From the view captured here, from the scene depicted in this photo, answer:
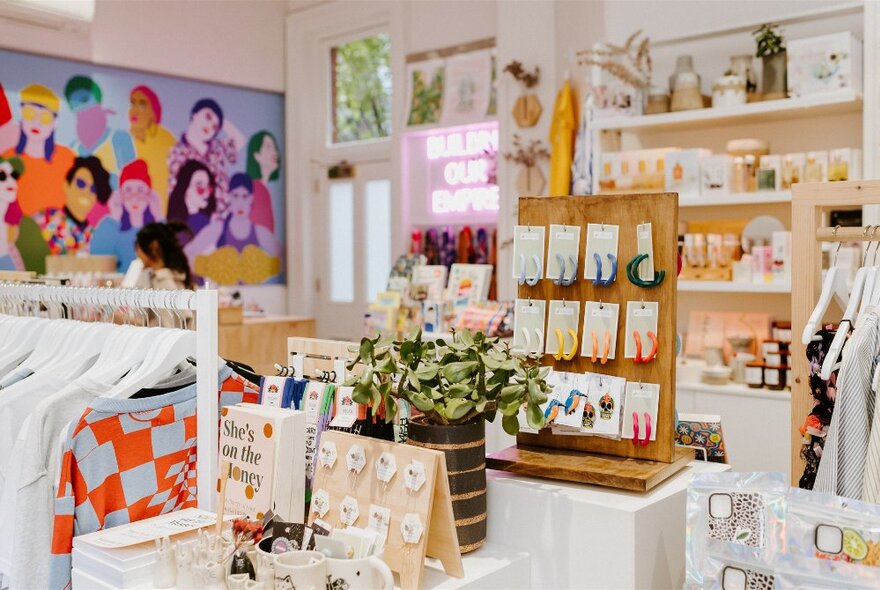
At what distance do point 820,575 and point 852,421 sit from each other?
44 centimetres

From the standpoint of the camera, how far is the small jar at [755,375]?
3.85 meters

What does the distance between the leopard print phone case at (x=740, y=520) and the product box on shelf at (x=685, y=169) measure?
2831 mm

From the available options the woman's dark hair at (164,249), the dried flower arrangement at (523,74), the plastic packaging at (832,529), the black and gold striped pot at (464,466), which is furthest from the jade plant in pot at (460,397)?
the dried flower arrangement at (523,74)

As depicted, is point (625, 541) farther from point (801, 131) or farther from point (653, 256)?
point (801, 131)

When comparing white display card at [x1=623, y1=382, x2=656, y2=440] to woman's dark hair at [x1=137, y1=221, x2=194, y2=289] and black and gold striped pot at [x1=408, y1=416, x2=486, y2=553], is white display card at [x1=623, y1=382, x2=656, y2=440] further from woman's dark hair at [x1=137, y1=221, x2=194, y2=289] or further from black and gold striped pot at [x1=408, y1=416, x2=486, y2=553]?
woman's dark hair at [x1=137, y1=221, x2=194, y2=289]

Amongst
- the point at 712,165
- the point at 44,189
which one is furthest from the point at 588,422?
the point at 44,189

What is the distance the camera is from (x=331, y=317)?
751cm

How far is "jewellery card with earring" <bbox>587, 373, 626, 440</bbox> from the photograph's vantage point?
6.41 feet

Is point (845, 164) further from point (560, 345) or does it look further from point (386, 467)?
point (386, 467)

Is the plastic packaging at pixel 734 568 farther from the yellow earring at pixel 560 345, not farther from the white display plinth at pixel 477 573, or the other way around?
the yellow earring at pixel 560 345

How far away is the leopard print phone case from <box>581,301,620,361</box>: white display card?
515 mm

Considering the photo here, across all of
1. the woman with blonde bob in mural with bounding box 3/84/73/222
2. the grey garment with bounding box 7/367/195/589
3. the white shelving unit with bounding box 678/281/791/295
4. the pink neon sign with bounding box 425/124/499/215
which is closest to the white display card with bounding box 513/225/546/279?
the grey garment with bounding box 7/367/195/589

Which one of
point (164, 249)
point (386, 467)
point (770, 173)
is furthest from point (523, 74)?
point (386, 467)

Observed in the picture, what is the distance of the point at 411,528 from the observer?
5.27ft
